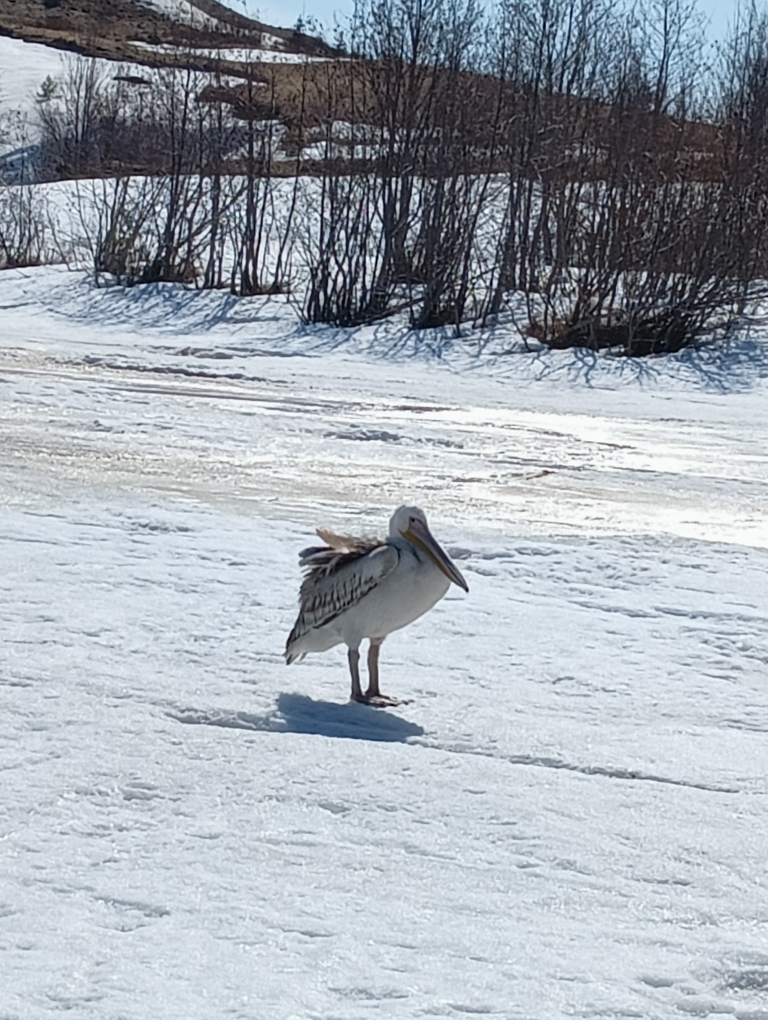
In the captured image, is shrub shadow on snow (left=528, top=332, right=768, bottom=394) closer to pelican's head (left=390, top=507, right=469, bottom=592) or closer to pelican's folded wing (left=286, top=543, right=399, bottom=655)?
pelican's folded wing (left=286, top=543, right=399, bottom=655)

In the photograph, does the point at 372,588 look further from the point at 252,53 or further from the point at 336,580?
the point at 252,53

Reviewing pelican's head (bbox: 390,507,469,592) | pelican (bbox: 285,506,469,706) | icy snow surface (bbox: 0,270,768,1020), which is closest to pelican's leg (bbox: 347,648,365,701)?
pelican (bbox: 285,506,469,706)

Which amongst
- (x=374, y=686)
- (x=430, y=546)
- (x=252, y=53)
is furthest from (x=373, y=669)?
(x=252, y=53)

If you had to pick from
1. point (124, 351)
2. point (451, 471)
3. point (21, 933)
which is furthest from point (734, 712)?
point (124, 351)

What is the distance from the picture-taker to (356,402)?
574 inches

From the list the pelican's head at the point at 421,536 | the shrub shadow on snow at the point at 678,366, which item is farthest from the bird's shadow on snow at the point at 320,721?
the shrub shadow on snow at the point at 678,366

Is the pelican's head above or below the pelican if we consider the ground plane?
above

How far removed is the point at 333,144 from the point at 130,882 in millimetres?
19338

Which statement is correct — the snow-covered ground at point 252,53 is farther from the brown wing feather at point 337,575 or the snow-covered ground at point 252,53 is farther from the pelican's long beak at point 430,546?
the pelican's long beak at point 430,546

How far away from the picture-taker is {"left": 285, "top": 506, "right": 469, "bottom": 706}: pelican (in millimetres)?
5148

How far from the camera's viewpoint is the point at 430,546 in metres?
5.15

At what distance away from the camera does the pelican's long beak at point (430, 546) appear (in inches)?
201

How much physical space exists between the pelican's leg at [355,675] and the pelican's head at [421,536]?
19.8 inches

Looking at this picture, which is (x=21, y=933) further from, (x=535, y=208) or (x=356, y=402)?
(x=535, y=208)
